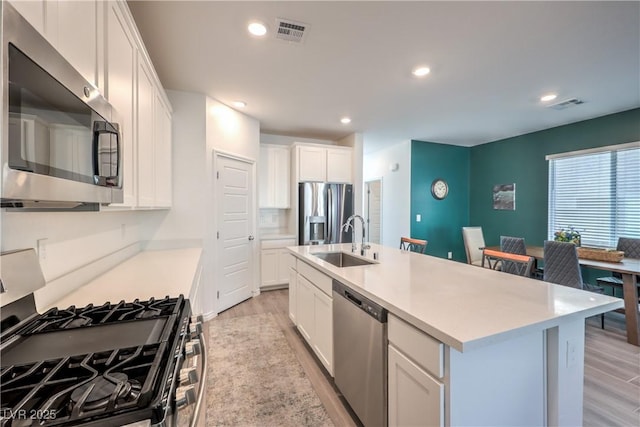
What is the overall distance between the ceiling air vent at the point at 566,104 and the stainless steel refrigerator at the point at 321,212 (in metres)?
3.05

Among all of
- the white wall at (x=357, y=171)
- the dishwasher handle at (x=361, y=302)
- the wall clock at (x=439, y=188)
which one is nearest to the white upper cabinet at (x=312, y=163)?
the white wall at (x=357, y=171)

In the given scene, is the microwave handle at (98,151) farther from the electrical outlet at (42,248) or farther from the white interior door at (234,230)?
the white interior door at (234,230)

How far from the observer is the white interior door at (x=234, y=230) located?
3.49m

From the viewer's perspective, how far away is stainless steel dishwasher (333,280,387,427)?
4.52 feet

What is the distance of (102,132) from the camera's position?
1000mm

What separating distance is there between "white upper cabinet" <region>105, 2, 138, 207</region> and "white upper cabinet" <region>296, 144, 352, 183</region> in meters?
2.96

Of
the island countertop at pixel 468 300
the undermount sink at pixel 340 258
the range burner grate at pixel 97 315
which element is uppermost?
the range burner grate at pixel 97 315

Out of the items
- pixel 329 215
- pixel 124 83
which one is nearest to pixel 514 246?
pixel 329 215

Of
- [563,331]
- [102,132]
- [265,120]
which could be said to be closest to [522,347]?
[563,331]

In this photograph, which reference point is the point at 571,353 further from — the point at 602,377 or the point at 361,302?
the point at 602,377

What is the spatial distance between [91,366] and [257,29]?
225 cm

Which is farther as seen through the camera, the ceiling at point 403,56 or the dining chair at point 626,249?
the dining chair at point 626,249

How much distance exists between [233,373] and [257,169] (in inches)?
108

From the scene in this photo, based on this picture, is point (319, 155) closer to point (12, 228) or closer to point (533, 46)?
point (533, 46)
